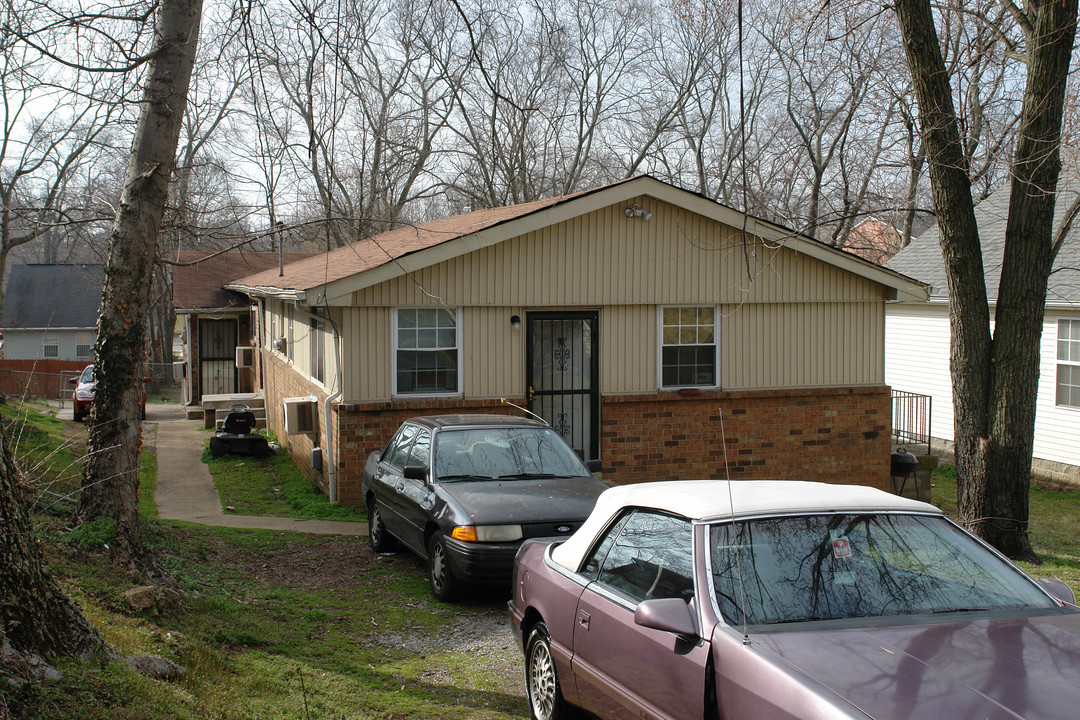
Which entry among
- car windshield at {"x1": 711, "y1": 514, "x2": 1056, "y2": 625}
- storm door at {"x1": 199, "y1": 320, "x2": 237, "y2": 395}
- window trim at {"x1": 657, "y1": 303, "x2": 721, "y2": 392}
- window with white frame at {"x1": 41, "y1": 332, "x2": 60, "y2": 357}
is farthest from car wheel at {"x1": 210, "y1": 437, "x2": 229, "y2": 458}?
window with white frame at {"x1": 41, "y1": 332, "x2": 60, "y2": 357}

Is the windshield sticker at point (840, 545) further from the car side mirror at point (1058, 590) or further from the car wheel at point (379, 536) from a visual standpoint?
the car wheel at point (379, 536)

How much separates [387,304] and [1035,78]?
7889mm

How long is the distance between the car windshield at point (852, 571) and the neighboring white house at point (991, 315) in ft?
35.2

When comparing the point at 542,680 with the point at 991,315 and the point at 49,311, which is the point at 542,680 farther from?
the point at 49,311

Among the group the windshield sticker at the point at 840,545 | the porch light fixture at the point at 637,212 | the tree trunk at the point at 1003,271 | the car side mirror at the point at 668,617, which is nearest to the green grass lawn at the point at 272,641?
the car side mirror at the point at 668,617

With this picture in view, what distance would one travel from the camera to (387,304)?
1223 centimetres

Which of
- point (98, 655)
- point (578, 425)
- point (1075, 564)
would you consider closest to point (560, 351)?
point (578, 425)

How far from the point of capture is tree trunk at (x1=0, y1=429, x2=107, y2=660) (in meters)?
4.32

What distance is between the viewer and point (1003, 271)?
30.8ft

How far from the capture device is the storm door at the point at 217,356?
26641 millimetres

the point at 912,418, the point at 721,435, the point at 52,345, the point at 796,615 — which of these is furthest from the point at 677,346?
the point at 52,345

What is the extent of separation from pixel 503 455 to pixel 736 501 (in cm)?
509

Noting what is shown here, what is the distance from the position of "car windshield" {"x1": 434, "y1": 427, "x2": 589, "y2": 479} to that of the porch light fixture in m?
4.79

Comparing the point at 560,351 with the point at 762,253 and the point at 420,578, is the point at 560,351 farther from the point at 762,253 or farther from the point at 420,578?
A: the point at 420,578
